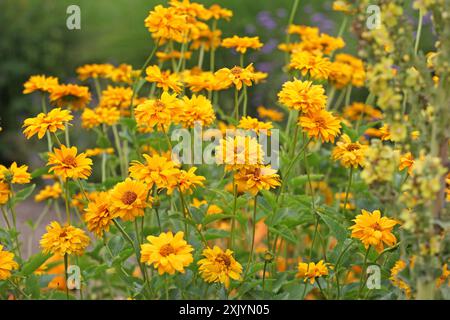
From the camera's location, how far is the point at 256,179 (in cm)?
146

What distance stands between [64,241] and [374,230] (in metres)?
0.62

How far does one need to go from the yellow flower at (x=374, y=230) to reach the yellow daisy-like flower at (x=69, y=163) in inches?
21.3

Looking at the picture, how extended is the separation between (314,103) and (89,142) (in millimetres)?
2632

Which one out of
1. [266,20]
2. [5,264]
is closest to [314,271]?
[5,264]

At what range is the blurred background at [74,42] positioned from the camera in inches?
163

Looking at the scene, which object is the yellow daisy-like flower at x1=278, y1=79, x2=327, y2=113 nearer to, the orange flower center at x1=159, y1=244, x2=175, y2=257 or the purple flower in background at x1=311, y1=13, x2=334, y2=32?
the orange flower center at x1=159, y1=244, x2=175, y2=257

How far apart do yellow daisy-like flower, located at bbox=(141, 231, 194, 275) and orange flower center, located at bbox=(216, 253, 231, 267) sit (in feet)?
0.39

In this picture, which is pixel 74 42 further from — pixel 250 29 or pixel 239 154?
pixel 239 154

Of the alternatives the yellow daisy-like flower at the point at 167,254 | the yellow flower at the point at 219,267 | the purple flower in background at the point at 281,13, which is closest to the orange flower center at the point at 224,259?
the yellow flower at the point at 219,267

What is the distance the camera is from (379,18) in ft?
4.05

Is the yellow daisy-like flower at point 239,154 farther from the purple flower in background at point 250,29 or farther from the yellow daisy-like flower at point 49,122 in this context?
the purple flower in background at point 250,29

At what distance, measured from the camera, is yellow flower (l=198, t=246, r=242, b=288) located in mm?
1504

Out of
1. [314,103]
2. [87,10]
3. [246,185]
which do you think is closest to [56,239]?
[246,185]

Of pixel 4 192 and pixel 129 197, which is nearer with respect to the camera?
pixel 129 197
